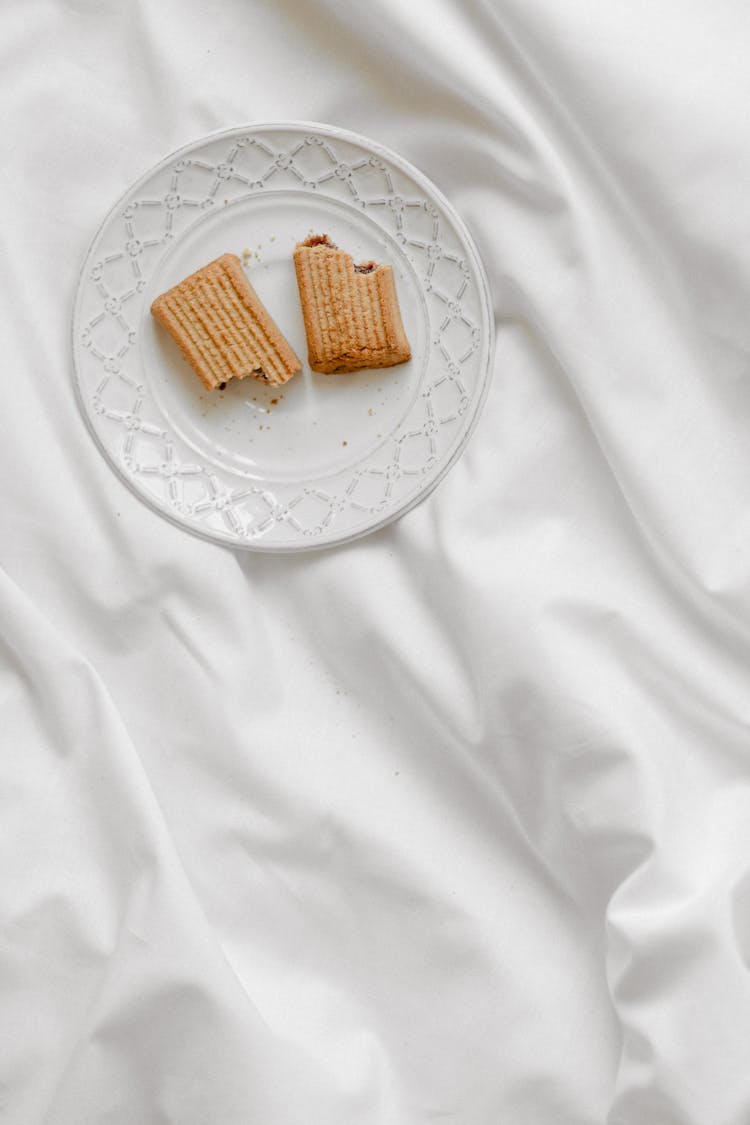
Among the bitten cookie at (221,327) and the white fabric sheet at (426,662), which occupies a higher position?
the bitten cookie at (221,327)

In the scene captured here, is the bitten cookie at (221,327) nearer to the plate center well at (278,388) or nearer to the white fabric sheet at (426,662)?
the plate center well at (278,388)

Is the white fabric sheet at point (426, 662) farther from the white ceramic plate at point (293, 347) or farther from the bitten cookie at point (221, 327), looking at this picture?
the bitten cookie at point (221, 327)

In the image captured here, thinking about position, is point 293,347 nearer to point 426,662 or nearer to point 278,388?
point 278,388

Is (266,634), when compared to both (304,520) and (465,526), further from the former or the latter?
(465,526)

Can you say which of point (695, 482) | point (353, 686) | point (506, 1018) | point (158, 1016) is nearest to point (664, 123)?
point (695, 482)

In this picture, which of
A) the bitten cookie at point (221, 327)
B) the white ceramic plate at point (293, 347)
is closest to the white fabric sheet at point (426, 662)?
the white ceramic plate at point (293, 347)

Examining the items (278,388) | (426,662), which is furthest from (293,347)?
(426,662)
